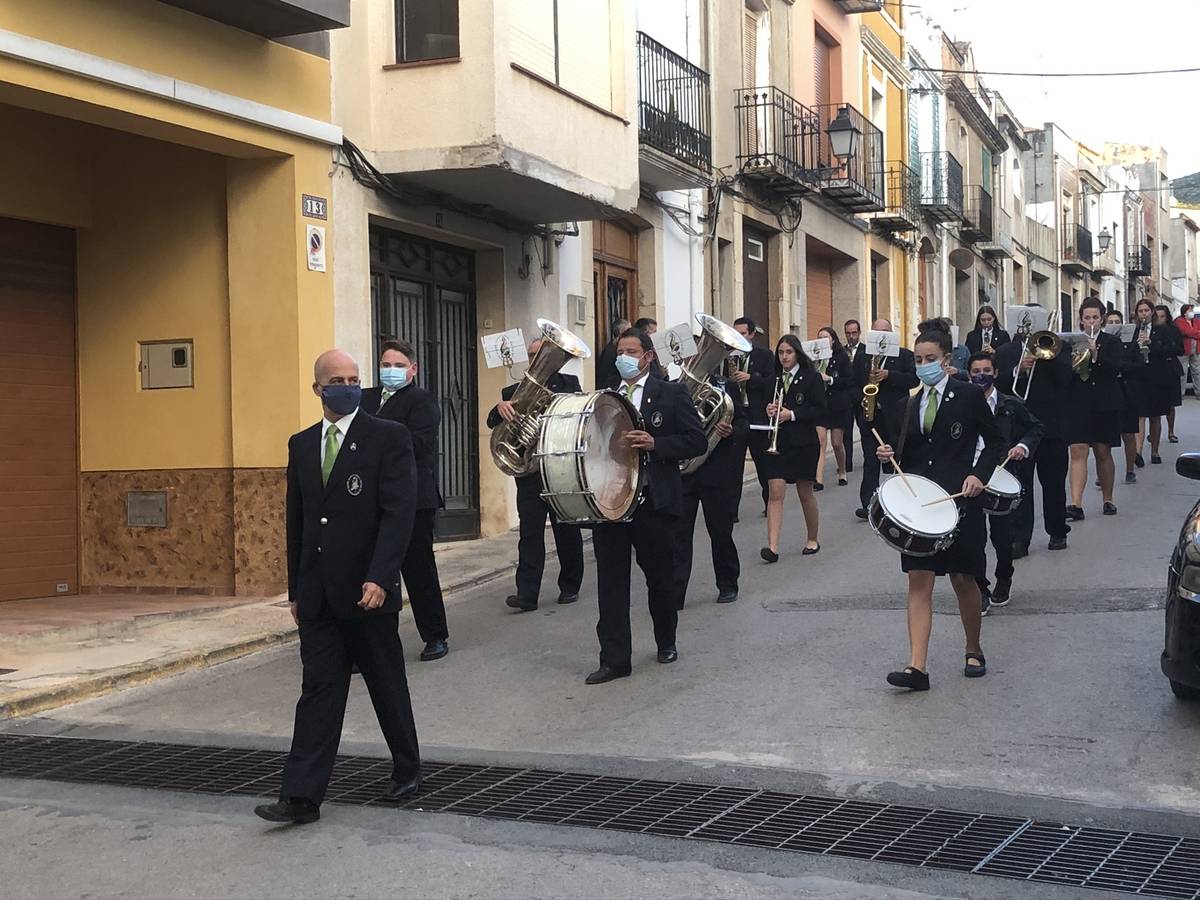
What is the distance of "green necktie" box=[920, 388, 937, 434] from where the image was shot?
7680 mm

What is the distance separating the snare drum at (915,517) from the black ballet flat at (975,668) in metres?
0.77

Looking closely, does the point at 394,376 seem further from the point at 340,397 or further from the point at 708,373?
the point at 340,397

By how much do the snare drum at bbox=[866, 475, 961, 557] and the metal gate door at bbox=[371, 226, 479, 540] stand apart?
7.10 m

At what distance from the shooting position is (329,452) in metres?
5.75

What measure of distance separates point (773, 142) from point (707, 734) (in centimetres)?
1556

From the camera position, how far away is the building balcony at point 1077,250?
47844 mm

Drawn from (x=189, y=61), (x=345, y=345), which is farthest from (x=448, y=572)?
(x=189, y=61)

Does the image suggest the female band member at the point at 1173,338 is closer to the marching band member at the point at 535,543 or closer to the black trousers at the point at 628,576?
the marching band member at the point at 535,543

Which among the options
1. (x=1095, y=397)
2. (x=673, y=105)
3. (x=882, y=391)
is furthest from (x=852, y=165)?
(x=1095, y=397)

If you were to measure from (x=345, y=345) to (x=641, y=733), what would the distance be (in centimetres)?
626

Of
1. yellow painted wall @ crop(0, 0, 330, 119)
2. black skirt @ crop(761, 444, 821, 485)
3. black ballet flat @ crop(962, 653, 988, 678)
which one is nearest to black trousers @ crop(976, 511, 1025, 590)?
black ballet flat @ crop(962, 653, 988, 678)

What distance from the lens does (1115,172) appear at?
55750mm

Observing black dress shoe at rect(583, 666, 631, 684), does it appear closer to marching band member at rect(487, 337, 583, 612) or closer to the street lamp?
marching band member at rect(487, 337, 583, 612)

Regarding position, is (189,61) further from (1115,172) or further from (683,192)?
(1115,172)
